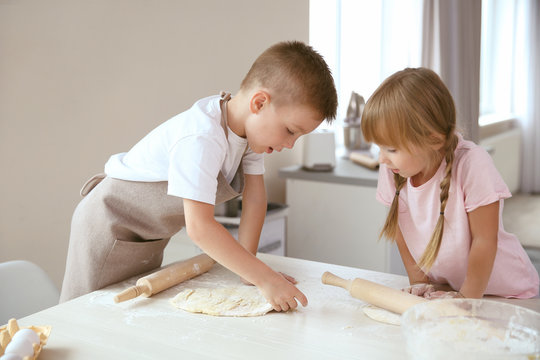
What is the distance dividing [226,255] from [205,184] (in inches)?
5.5

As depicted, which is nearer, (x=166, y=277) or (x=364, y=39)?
(x=166, y=277)

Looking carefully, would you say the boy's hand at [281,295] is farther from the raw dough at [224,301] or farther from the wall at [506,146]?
the wall at [506,146]

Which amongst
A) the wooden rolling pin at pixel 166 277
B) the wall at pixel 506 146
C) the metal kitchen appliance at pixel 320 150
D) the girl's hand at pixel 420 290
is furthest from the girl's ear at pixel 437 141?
the wall at pixel 506 146

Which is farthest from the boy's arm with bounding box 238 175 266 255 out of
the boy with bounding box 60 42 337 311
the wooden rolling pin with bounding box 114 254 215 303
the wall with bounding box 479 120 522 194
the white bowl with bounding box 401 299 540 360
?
the wall with bounding box 479 120 522 194

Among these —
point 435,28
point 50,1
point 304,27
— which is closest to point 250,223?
→ point 50,1

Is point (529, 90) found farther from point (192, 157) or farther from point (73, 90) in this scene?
point (192, 157)

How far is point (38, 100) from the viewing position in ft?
5.76

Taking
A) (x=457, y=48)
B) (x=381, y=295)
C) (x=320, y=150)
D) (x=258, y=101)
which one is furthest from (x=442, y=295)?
(x=457, y=48)

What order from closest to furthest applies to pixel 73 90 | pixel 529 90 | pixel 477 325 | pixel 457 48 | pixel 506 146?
pixel 477 325
pixel 73 90
pixel 457 48
pixel 506 146
pixel 529 90

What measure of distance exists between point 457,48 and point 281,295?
9.13 feet

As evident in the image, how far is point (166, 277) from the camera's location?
1122 mm

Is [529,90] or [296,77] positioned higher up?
[296,77]

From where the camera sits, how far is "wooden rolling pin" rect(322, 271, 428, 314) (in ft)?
3.13

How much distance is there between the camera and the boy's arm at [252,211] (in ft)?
4.29
